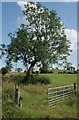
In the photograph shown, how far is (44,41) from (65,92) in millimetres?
24713

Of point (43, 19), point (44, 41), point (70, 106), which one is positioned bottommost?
point (70, 106)

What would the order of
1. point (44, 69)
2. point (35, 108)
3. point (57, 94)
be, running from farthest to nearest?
point (44, 69) → point (57, 94) → point (35, 108)

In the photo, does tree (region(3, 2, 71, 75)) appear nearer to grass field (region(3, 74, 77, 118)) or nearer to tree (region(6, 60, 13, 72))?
tree (region(6, 60, 13, 72))

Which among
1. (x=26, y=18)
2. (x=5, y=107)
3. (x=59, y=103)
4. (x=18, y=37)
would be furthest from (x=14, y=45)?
(x=5, y=107)

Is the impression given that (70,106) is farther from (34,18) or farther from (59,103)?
(34,18)

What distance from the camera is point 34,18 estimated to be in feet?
177

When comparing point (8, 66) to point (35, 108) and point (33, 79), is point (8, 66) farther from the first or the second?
point (35, 108)

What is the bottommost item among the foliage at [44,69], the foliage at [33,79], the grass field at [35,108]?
the grass field at [35,108]

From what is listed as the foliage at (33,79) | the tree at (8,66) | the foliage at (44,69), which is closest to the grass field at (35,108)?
the foliage at (33,79)

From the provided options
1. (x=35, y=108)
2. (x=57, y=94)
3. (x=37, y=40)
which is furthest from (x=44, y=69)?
(x=35, y=108)

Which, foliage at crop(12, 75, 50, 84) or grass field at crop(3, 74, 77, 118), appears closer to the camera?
grass field at crop(3, 74, 77, 118)

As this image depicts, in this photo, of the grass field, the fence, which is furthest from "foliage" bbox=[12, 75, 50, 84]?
the grass field

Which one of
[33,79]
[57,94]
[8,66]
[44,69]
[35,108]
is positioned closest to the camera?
[35,108]

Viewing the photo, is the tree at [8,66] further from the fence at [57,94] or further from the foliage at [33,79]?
the fence at [57,94]
